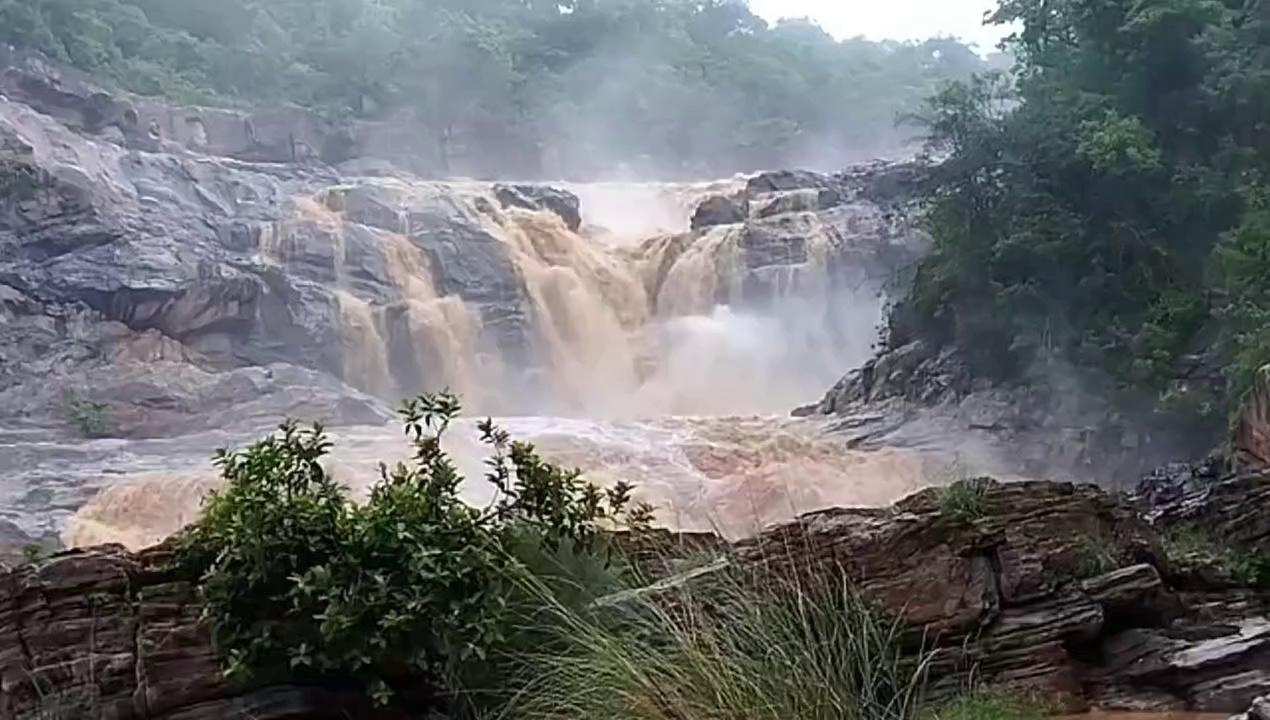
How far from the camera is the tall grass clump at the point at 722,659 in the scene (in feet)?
9.00

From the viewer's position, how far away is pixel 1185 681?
13.3ft

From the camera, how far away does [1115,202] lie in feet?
34.4

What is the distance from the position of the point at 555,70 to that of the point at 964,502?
1931 centimetres

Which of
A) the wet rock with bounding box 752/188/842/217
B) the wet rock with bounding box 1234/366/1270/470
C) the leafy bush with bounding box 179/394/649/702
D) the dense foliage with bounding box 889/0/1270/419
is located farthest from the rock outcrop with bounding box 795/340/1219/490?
the leafy bush with bounding box 179/394/649/702

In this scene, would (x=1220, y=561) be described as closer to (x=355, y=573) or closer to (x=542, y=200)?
(x=355, y=573)

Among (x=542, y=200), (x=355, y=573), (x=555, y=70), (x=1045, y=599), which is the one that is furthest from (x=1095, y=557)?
(x=555, y=70)

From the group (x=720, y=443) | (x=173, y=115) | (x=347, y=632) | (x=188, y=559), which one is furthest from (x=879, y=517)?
(x=173, y=115)

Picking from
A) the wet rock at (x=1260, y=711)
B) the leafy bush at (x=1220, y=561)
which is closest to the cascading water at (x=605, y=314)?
the leafy bush at (x=1220, y=561)

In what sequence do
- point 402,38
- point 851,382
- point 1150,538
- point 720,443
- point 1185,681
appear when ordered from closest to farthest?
point 1185,681 → point 1150,538 → point 720,443 → point 851,382 → point 402,38

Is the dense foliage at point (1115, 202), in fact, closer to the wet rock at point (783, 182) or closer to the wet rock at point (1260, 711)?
the wet rock at point (783, 182)

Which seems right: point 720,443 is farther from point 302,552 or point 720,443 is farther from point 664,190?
point 664,190

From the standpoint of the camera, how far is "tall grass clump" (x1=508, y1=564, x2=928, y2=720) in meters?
2.74

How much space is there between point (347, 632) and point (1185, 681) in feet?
8.22

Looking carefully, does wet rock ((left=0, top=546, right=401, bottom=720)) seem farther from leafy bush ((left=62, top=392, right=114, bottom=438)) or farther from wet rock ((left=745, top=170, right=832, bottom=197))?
Result: wet rock ((left=745, top=170, right=832, bottom=197))
